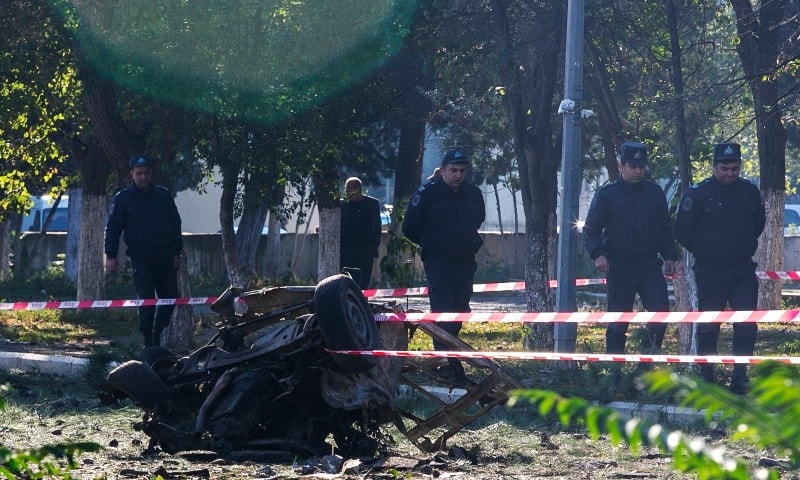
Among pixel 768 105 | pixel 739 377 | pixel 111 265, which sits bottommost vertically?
pixel 739 377

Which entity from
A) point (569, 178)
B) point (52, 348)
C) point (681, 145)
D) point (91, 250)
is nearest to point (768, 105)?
point (681, 145)

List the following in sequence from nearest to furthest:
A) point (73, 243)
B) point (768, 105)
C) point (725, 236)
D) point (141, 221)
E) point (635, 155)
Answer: point (725, 236) < point (635, 155) < point (141, 221) < point (768, 105) < point (73, 243)

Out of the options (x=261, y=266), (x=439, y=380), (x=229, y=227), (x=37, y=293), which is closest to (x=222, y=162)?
(x=229, y=227)

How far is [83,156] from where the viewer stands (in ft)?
57.6

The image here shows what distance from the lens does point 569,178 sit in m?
9.64

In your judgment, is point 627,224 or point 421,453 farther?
point 627,224

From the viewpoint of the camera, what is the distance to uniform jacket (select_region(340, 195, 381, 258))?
1289cm

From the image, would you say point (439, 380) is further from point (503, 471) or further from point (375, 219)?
point (375, 219)

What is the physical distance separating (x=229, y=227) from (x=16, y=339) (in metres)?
3.41

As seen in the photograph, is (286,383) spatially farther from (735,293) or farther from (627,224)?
(735,293)

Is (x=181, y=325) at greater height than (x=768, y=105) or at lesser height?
lesser

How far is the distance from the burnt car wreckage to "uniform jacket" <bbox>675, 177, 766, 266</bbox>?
2827 millimetres

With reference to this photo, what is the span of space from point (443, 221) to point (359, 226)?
439 centimetres

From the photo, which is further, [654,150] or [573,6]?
[654,150]
